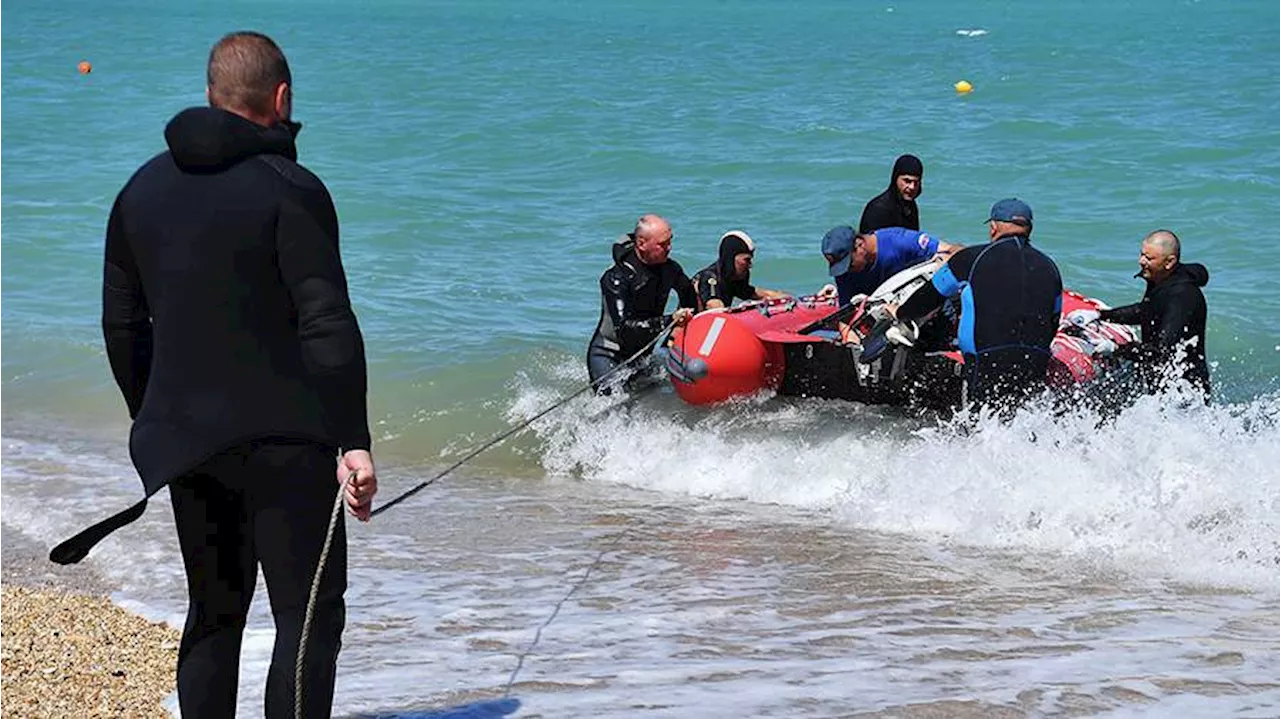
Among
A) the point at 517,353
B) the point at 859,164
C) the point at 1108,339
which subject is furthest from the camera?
the point at 859,164

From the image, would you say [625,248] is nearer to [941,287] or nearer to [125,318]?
[941,287]

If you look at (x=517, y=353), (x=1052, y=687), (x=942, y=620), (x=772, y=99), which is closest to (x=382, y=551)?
(x=942, y=620)

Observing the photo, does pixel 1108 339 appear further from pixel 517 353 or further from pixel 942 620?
pixel 517 353

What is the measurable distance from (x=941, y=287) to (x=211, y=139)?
17.9ft

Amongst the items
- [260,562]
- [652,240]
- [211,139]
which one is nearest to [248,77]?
[211,139]

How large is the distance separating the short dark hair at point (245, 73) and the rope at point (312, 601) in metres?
0.79

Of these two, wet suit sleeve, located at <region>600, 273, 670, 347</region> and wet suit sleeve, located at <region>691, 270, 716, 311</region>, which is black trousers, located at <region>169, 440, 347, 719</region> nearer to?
wet suit sleeve, located at <region>600, 273, 670, 347</region>

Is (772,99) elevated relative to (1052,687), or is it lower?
elevated

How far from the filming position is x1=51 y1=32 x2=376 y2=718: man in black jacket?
3.47 meters

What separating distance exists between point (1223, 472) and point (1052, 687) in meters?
3.13

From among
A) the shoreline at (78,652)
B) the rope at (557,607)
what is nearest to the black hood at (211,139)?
the shoreline at (78,652)

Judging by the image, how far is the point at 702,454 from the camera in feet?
31.5

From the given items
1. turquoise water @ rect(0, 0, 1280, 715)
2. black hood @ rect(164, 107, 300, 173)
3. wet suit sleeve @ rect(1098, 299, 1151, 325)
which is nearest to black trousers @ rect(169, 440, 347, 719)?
black hood @ rect(164, 107, 300, 173)

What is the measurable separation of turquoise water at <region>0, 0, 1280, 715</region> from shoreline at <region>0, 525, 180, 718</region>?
572mm
